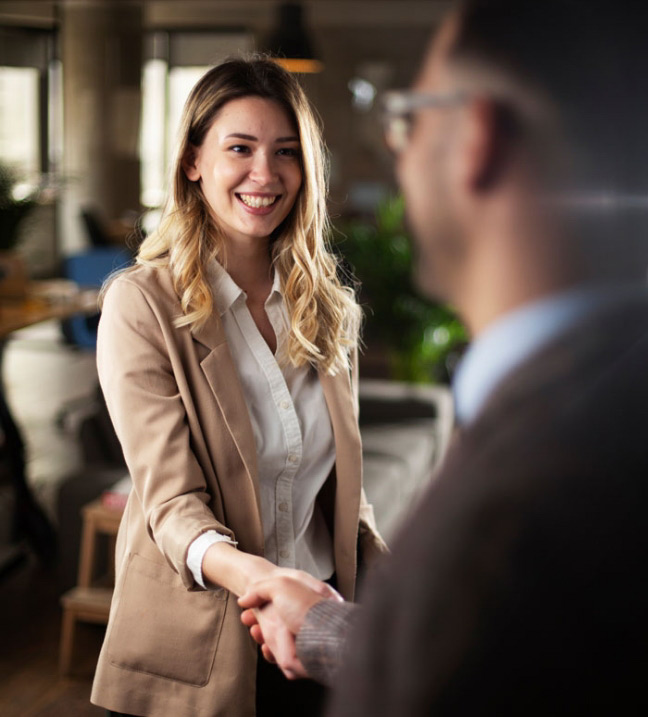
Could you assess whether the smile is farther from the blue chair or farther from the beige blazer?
the blue chair

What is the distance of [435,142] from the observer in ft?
1.88

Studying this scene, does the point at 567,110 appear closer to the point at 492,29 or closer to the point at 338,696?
the point at 492,29

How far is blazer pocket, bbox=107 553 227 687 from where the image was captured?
4.71ft

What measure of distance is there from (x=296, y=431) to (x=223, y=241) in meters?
0.33

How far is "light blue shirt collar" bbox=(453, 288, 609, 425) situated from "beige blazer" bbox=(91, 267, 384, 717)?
2.75ft

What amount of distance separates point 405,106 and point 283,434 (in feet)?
3.15

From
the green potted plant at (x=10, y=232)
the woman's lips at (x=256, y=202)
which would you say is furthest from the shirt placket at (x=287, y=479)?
the green potted plant at (x=10, y=232)

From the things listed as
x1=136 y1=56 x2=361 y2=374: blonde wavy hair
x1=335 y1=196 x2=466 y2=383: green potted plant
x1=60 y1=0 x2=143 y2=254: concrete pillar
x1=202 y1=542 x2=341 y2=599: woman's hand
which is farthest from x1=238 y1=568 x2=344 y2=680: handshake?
x1=60 y1=0 x2=143 y2=254: concrete pillar

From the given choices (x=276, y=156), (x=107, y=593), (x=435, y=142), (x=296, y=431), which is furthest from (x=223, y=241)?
(x=107, y=593)

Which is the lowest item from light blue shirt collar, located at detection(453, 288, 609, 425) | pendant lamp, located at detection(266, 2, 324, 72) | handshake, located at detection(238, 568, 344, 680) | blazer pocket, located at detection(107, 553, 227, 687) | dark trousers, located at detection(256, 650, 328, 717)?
dark trousers, located at detection(256, 650, 328, 717)

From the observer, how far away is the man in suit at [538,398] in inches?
21.2

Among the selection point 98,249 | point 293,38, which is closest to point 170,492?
point 293,38

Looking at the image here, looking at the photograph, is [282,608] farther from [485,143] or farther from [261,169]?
[485,143]

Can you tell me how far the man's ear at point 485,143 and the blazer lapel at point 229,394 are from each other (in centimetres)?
89
